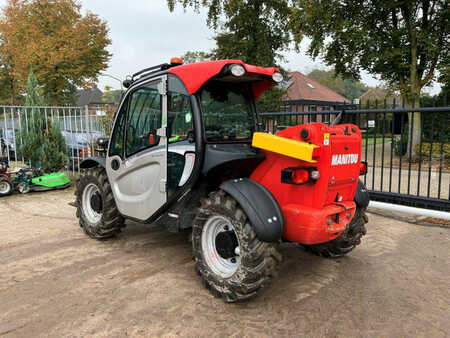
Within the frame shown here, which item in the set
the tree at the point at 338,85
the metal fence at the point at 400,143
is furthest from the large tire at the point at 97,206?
the tree at the point at 338,85

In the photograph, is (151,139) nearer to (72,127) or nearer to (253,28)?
(72,127)

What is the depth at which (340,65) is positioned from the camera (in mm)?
15656

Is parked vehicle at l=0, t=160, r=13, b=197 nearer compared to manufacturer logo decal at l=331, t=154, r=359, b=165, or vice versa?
manufacturer logo decal at l=331, t=154, r=359, b=165

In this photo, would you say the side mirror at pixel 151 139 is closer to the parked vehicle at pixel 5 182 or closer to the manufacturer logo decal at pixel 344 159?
the manufacturer logo decal at pixel 344 159

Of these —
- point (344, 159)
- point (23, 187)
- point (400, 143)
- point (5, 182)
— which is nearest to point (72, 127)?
point (23, 187)

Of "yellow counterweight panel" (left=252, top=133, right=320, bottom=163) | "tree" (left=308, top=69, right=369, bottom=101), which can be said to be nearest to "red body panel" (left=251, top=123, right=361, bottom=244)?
"yellow counterweight panel" (left=252, top=133, right=320, bottom=163)

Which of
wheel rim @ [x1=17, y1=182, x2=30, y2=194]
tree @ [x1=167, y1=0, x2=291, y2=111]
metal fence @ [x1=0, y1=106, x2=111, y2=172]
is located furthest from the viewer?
tree @ [x1=167, y1=0, x2=291, y2=111]

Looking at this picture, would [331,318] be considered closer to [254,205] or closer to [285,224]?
[285,224]

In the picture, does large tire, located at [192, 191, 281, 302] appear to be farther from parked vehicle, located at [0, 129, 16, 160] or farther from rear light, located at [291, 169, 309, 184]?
parked vehicle, located at [0, 129, 16, 160]

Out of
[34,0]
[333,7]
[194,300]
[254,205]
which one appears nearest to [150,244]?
[194,300]

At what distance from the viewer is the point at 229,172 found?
334 centimetres

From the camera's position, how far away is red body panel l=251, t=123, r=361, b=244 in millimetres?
2748

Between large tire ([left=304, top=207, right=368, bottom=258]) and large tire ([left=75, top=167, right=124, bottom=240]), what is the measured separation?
2.54m

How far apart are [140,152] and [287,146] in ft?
5.94
